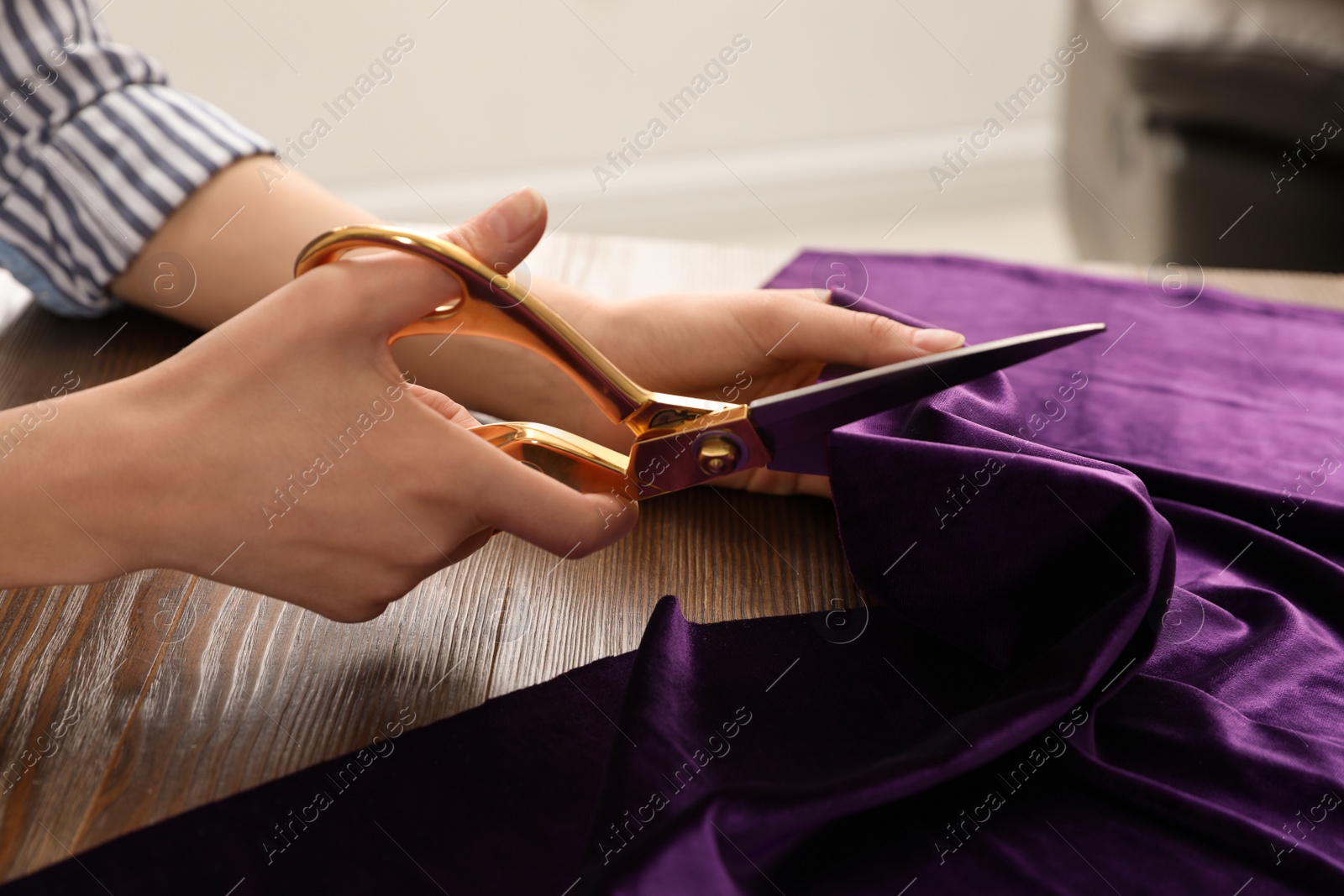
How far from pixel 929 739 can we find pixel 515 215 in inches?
11.6

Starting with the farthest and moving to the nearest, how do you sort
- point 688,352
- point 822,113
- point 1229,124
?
point 822,113 → point 1229,124 → point 688,352

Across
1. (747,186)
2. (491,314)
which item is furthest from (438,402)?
(747,186)

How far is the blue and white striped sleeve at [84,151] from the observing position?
27.8 inches

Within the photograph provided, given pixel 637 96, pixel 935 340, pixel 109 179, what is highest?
pixel 109 179

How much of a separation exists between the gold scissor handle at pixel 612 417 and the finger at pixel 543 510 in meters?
0.02

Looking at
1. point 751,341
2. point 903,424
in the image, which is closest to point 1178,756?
point 903,424

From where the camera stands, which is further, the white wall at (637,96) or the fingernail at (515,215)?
the white wall at (637,96)

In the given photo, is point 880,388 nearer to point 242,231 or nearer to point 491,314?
point 491,314

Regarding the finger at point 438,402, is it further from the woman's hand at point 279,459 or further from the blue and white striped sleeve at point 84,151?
the blue and white striped sleeve at point 84,151

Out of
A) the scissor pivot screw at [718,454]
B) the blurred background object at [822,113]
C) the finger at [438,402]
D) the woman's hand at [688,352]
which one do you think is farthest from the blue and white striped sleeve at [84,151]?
the blurred background object at [822,113]

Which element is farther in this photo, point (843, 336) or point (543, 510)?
point (843, 336)

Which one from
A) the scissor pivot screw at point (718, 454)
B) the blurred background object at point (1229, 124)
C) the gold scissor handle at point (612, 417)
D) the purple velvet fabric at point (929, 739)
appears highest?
the gold scissor handle at point (612, 417)

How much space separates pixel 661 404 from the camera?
1.73 feet

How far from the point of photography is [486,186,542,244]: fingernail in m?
0.45
